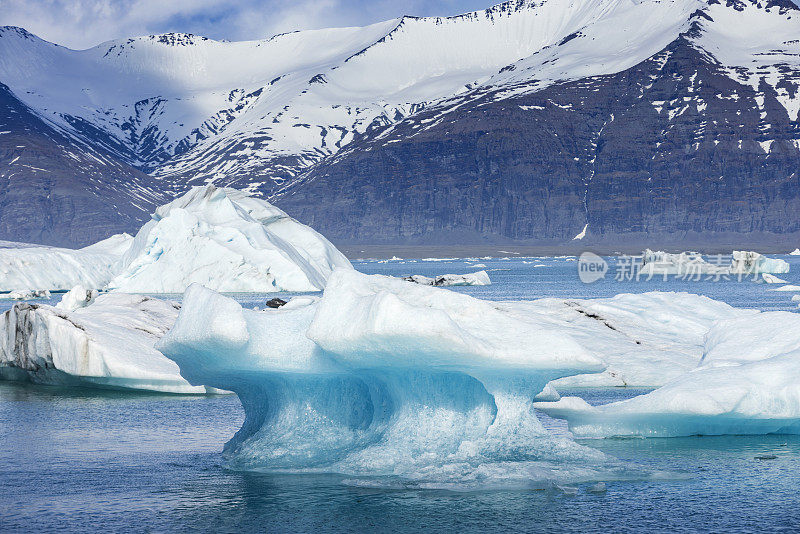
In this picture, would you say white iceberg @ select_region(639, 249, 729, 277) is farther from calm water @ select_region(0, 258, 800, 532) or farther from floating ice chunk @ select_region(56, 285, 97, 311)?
calm water @ select_region(0, 258, 800, 532)

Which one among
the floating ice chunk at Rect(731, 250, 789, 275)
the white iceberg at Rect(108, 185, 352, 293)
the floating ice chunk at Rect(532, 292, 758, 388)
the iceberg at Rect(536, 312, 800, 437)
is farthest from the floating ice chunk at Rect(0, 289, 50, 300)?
the floating ice chunk at Rect(731, 250, 789, 275)

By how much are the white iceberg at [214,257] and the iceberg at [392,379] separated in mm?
40031

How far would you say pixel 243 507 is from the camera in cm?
1165

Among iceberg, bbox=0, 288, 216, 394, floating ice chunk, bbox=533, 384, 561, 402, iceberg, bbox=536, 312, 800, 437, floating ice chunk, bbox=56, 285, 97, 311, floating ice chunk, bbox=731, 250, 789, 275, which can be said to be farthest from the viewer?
floating ice chunk, bbox=731, 250, 789, 275

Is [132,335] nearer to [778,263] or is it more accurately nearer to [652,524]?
[652,524]

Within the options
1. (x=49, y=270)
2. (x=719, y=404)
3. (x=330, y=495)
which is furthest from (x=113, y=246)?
(x=330, y=495)

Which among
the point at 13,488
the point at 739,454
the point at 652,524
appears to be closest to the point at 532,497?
the point at 652,524

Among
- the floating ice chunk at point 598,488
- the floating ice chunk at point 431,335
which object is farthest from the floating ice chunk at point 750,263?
the floating ice chunk at point 598,488

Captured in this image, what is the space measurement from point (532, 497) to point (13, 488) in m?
6.83

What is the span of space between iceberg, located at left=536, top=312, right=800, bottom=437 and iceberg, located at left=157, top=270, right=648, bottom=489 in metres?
2.09

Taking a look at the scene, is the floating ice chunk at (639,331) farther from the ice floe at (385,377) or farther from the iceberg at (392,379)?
the ice floe at (385,377)

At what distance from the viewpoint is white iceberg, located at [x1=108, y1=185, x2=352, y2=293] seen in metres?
55.5

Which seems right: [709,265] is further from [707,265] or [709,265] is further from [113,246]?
[113,246]

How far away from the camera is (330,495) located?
11977mm
